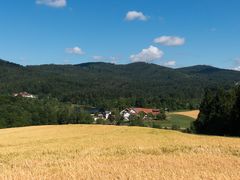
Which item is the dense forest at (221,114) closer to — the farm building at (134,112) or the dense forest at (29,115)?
the dense forest at (29,115)

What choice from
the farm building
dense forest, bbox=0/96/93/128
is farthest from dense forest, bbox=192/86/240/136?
the farm building

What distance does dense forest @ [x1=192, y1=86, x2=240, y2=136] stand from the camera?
194ft

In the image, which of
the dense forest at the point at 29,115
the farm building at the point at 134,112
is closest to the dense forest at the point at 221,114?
the dense forest at the point at 29,115

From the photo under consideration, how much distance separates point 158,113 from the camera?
16700 cm

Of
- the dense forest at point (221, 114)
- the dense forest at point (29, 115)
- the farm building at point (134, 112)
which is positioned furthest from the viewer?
the farm building at point (134, 112)

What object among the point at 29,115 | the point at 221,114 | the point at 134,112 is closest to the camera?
the point at 221,114

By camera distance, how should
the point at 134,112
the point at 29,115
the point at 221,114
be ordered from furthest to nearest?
the point at 134,112 < the point at 29,115 < the point at 221,114

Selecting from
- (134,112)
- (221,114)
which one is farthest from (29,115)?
(134,112)

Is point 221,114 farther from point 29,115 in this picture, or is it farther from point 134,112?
point 134,112

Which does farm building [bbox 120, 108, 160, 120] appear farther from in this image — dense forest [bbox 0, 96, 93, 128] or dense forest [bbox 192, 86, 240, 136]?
dense forest [bbox 192, 86, 240, 136]

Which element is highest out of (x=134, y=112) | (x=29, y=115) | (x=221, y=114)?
(x=221, y=114)

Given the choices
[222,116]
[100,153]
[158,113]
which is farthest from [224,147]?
[158,113]

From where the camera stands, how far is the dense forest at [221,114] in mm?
59219

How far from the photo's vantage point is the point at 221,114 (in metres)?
66.1
